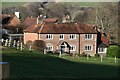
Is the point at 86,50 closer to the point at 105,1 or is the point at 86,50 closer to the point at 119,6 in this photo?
the point at 119,6

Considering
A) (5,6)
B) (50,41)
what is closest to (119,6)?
(50,41)

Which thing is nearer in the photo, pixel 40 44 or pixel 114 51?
pixel 114 51

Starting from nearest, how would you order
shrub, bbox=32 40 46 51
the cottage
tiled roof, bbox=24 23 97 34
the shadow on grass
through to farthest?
the shadow on grass
shrub, bbox=32 40 46 51
the cottage
tiled roof, bbox=24 23 97 34

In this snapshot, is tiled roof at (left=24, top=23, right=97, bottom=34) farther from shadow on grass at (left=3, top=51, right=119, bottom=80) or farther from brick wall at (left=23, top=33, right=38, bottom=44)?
shadow on grass at (left=3, top=51, right=119, bottom=80)

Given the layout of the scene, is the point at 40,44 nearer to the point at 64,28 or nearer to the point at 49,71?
the point at 64,28

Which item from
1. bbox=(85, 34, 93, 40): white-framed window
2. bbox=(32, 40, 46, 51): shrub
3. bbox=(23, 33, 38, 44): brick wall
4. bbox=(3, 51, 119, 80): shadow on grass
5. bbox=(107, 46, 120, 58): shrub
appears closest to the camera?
bbox=(3, 51, 119, 80): shadow on grass

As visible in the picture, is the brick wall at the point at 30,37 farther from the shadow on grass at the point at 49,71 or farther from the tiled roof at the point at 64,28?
the shadow on grass at the point at 49,71

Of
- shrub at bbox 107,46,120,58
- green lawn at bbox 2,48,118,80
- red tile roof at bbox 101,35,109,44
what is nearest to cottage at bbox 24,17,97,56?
red tile roof at bbox 101,35,109,44

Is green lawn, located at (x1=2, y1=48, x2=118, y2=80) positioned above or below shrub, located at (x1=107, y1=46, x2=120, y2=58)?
below

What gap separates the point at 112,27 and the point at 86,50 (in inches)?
341

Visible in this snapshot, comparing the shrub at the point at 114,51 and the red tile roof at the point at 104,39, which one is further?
the red tile roof at the point at 104,39

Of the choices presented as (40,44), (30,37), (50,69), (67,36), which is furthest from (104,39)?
(50,69)

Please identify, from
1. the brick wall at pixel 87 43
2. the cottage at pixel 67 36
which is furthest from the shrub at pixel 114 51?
the brick wall at pixel 87 43

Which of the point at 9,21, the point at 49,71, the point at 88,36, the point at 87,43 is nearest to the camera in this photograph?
the point at 49,71
